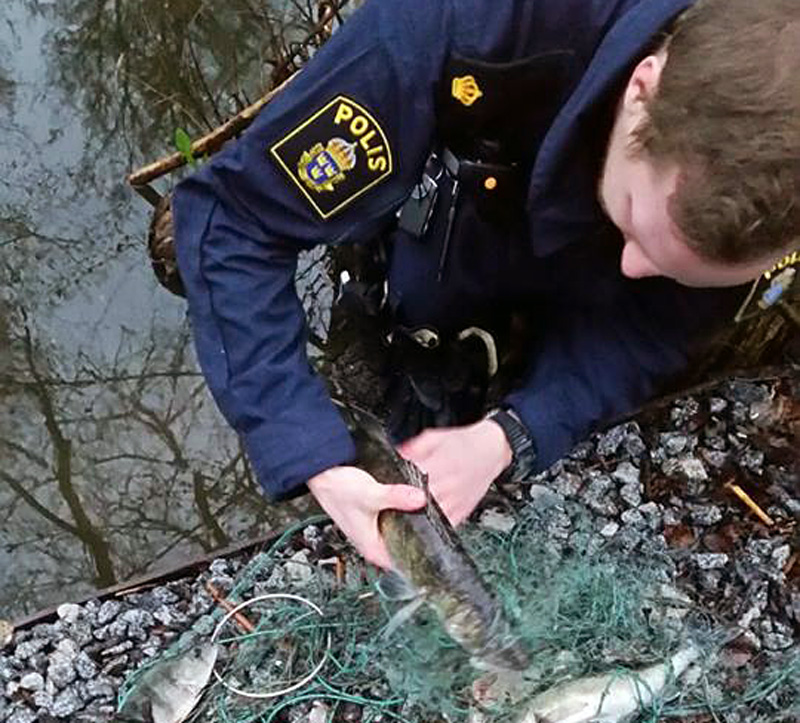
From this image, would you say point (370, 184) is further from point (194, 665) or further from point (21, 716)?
point (21, 716)

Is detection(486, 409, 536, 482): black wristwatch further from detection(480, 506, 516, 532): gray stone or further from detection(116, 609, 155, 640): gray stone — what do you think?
detection(116, 609, 155, 640): gray stone

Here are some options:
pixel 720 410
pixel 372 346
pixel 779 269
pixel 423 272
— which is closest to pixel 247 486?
pixel 372 346

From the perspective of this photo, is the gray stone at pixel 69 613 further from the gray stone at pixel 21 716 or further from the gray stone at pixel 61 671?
the gray stone at pixel 21 716

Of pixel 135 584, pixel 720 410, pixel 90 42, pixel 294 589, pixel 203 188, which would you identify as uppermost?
pixel 90 42

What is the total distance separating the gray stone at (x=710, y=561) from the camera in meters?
2.91

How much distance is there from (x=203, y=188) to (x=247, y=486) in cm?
147

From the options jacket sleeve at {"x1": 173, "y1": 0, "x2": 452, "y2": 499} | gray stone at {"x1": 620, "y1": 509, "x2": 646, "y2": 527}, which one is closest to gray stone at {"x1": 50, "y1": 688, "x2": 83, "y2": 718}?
jacket sleeve at {"x1": 173, "y1": 0, "x2": 452, "y2": 499}

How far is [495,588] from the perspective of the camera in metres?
2.53

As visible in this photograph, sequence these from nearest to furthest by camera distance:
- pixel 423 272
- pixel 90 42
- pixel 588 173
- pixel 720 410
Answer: pixel 588 173, pixel 423 272, pixel 720 410, pixel 90 42

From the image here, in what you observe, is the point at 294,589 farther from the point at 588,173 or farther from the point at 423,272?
the point at 588,173

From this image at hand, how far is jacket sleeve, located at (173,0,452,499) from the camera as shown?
203 cm

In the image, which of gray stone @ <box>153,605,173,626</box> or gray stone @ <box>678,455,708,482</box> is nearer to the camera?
gray stone @ <box>153,605,173,626</box>

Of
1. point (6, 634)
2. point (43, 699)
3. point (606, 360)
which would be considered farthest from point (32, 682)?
point (606, 360)

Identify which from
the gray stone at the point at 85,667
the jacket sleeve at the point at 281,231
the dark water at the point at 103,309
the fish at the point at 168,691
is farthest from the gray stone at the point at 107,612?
the jacket sleeve at the point at 281,231
